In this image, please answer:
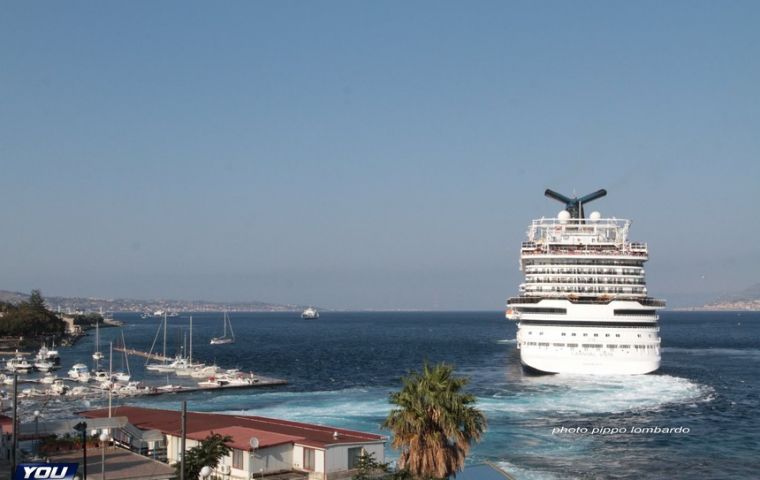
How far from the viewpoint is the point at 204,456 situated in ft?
92.0

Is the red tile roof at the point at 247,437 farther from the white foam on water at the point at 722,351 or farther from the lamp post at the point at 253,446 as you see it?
the white foam on water at the point at 722,351

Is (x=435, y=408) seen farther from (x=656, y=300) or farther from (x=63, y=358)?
(x=63, y=358)

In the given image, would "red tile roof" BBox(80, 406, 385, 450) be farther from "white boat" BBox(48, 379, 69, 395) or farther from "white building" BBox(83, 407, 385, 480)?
"white boat" BBox(48, 379, 69, 395)

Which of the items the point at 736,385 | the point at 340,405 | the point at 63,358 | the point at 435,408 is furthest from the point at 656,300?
the point at 63,358

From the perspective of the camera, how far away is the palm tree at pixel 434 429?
25469 mm

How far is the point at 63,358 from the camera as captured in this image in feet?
475

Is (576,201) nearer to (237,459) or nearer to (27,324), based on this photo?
(237,459)

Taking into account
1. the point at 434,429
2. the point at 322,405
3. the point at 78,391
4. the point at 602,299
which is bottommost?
the point at 78,391

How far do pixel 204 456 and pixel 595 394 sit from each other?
5360cm

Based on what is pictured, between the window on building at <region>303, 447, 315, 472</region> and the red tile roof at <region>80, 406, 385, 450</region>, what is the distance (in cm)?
28

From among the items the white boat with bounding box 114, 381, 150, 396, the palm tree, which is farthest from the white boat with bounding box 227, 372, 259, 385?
the palm tree

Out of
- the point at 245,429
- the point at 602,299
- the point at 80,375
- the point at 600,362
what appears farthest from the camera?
the point at 80,375

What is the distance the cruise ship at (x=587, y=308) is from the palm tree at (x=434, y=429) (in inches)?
2350

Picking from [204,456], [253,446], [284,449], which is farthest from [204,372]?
[204,456]
